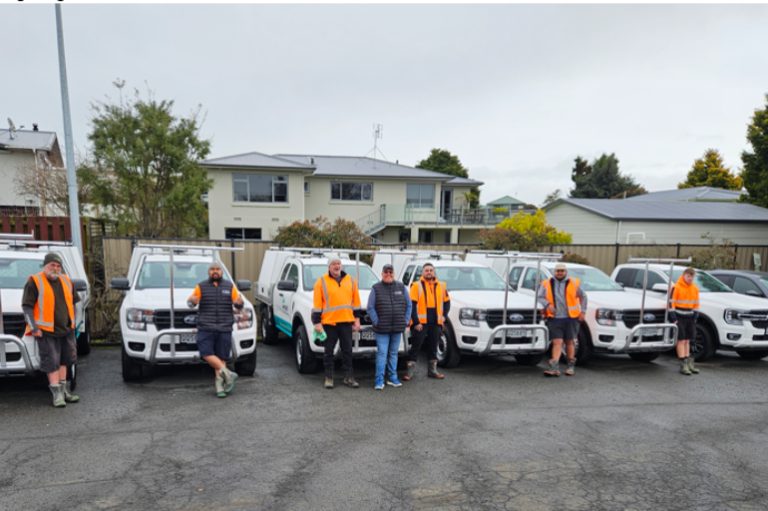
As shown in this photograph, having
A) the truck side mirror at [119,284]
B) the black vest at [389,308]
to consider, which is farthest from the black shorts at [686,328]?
the truck side mirror at [119,284]

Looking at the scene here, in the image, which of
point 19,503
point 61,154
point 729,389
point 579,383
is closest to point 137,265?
point 19,503

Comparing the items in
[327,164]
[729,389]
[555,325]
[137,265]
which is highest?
[327,164]

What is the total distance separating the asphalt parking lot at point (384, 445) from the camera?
12.6 feet

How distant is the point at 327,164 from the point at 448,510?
2642 centimetres

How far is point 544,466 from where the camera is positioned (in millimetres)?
4434

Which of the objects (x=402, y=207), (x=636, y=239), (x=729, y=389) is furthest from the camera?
(x=402, y=207)

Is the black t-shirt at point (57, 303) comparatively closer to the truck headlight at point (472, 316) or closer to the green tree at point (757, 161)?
the truck headlight at point (472, 316)

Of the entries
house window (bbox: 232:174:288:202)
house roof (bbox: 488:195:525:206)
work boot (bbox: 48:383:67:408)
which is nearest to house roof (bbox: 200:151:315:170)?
house window (bbox: 232:174:288:202)

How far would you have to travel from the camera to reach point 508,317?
25.2 ft

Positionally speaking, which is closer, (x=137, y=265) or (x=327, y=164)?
(x=137, y=265)

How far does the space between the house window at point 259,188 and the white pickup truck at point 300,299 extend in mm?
13564

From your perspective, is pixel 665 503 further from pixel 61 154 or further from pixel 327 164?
pixel 61 154

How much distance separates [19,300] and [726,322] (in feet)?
36.9

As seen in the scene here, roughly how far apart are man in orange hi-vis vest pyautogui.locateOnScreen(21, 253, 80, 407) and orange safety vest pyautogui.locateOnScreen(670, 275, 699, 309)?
909 cm
